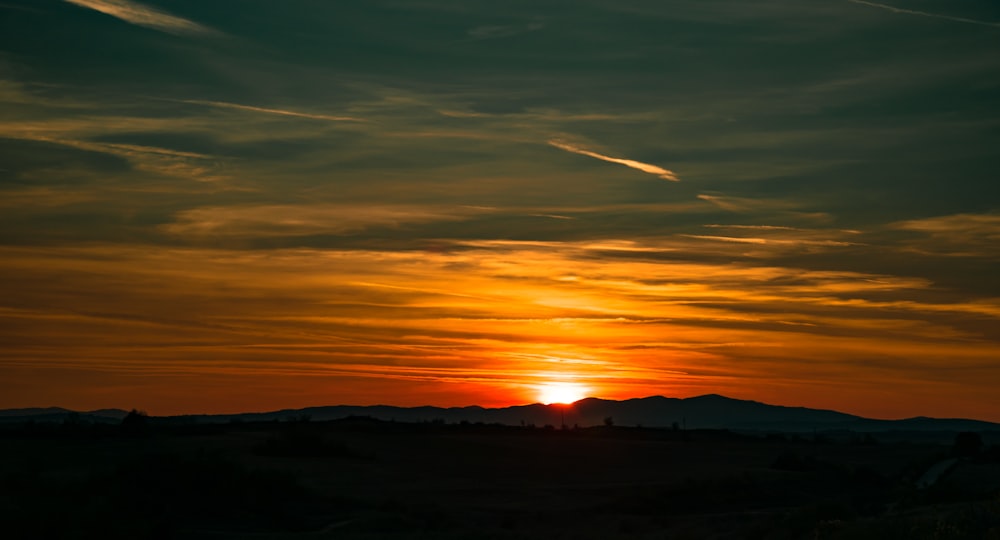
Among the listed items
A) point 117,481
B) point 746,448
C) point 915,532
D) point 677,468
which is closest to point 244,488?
point 117,481

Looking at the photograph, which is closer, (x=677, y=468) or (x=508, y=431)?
(x=677, y=468)

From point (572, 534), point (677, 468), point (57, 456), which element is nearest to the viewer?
point (572, 534)

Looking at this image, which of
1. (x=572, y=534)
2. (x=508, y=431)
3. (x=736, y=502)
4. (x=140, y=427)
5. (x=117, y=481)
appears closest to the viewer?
(x=117, y=481)

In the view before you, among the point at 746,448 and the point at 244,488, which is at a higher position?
Answer: the point at 746,448

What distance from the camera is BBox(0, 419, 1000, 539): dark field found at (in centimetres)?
2923

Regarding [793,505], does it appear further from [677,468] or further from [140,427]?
[140,427]

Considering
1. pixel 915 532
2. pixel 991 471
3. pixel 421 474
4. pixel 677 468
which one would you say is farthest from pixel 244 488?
pixel 991 471

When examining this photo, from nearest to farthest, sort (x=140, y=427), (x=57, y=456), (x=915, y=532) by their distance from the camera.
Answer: (x=915, y=532) < (x=57, y=456) < (x=140, y=427)

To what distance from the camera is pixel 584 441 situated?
92500mm

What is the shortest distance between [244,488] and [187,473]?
81.8 inches

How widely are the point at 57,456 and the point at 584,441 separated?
149 ft

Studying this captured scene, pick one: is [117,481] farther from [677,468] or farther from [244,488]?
[677,468]

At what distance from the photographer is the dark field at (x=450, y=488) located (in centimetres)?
2923

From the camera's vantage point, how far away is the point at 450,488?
178 ft
